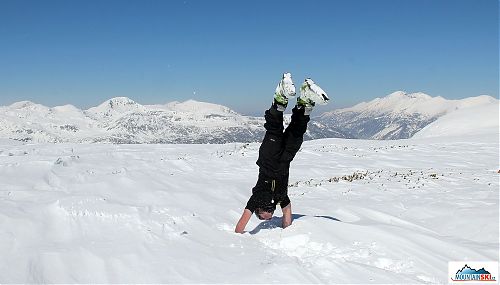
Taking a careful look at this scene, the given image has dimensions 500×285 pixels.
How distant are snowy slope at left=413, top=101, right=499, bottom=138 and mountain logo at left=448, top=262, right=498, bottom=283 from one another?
49.2 meters

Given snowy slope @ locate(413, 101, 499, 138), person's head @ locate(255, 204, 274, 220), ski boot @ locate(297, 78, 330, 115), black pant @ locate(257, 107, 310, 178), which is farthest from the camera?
snowy slope @ locate(413, 101, 499, 138)

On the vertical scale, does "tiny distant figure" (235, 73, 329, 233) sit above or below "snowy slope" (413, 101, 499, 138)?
below

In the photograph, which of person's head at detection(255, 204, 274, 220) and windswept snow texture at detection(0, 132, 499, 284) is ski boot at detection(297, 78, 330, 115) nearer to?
person's head at detection(255, 204, 274, 220)

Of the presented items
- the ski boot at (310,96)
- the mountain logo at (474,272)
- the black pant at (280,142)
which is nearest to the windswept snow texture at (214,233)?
the mountain logo at (474,272)

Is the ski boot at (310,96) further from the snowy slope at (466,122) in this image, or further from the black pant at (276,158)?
the snowy slope at (466,122)

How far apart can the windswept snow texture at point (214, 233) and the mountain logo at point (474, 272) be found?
188mm

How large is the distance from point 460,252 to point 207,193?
7.03m

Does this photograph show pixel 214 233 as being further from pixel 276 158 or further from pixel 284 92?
pixel 284 92

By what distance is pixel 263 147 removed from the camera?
809 cm

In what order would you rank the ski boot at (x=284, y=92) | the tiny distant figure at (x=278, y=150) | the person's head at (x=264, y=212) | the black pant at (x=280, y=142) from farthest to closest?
the person's head at (x=264, y=212) → the black pant at (x=280, y=142) → the tiny distant figure at (x=278, y=150) → the ski boot at (x=284, y=92)

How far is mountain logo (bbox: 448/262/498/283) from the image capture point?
6.36 meters

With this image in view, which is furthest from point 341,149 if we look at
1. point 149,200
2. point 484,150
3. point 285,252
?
point 285,252

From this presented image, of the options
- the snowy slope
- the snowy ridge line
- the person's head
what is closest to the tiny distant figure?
the person's head

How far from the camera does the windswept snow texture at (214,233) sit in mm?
6082
